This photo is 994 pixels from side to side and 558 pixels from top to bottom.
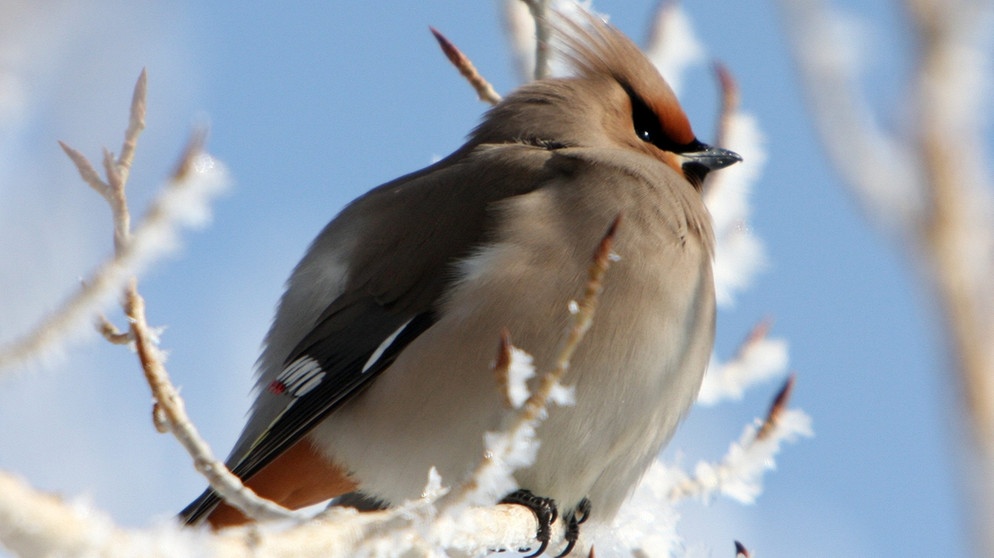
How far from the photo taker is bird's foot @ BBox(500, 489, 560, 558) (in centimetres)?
309

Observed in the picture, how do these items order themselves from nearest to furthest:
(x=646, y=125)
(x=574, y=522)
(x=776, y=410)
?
(x=776, y=410) → (x=574, y=522) → (x=646, y=125)

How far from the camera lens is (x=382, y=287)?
336cm

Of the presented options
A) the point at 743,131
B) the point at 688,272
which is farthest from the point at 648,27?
the point at 688,272

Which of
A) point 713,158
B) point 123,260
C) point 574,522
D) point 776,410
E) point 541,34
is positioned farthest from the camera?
point 713,158

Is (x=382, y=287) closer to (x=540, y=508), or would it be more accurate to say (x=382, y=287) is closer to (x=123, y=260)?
(x=540, y=508)

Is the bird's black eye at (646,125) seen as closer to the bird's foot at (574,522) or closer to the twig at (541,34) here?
the twig at (541,34)

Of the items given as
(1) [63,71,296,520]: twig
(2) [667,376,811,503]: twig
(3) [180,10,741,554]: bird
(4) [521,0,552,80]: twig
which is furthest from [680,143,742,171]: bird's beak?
(1) [63,71,296,520]: twig

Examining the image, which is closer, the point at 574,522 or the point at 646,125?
the point at 574,522

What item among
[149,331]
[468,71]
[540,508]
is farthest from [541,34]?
[149,331]

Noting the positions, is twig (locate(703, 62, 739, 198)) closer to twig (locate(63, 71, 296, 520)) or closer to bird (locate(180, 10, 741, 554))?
bird (locate(180, 10, 741, 554))

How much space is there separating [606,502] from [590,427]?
1.27 ft

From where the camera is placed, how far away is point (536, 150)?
11.8 feet

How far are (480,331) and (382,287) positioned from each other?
40 centimetres

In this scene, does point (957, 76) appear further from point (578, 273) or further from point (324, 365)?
point (324, 365)
